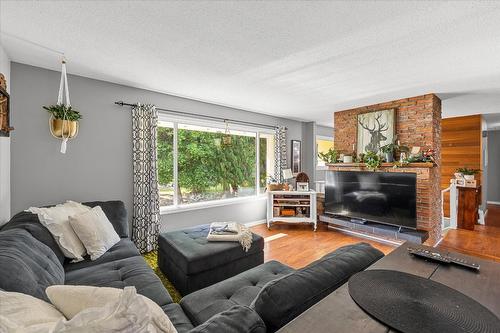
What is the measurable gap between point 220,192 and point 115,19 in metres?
3.27

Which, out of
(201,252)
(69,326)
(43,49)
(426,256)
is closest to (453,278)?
(426,256)

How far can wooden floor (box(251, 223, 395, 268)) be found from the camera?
323 centimetres

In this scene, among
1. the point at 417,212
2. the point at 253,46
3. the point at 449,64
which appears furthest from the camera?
the point at 417,212

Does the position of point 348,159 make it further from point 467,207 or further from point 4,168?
point 4,168

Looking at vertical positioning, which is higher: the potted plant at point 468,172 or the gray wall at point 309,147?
the gray wall at point 309,147

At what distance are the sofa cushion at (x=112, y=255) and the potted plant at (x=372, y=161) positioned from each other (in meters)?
3.67

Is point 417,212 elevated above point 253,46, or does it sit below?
below

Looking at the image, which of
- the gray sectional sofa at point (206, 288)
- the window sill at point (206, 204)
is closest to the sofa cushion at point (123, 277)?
the gray sectional sofa at point (206, 288)

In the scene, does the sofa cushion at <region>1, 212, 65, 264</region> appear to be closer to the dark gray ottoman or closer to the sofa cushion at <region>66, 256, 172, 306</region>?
the sofa cushion at <region>66, 256, 172, 306</region>

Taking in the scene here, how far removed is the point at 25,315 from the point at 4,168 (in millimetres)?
2333

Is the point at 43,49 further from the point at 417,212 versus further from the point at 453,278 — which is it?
the point at 417,212

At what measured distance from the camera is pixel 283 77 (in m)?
2.92

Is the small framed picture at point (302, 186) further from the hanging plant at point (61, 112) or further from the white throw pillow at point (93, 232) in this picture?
the hanging plant at point (61, 112)

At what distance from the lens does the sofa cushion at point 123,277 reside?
1559 millimetres
